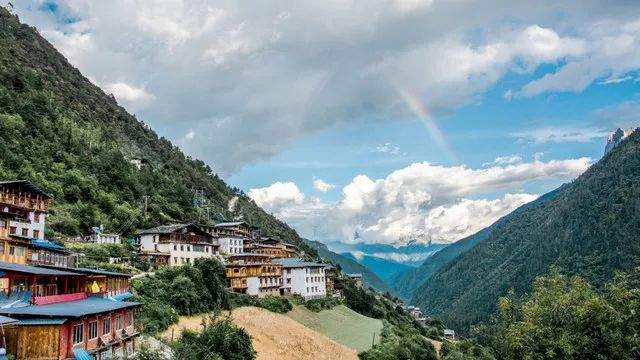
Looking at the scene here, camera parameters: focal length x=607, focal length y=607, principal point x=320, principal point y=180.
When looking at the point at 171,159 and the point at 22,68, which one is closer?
the point at 22,68

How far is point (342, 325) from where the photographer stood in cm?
10138

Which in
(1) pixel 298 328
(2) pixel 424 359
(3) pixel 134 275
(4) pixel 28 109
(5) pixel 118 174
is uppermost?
(4) pixel 28 109

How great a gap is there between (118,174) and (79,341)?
3732 inches

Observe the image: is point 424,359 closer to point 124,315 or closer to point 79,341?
point 124,315

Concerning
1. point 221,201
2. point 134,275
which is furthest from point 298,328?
point 221,201

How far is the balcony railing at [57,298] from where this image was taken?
3781cm

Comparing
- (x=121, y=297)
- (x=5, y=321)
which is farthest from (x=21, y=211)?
(x=5, y=321)

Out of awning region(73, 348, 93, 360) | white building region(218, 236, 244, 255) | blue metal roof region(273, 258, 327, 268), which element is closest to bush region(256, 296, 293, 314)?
blue metal roof region(273, 258, 327, 268)

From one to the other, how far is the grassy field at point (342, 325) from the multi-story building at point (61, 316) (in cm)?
4795

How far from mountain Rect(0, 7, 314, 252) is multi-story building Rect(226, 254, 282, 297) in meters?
19.5

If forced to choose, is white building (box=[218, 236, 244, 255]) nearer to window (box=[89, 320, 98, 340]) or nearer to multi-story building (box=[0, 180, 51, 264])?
multi-story building (box=[0, 180, 51, 264])

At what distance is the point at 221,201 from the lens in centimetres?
18175

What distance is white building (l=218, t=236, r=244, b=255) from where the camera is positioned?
115m

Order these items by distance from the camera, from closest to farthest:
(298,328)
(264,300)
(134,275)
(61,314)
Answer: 1. (61,314)
2. (134,275)
3. (298,328)
4. (264,300)
